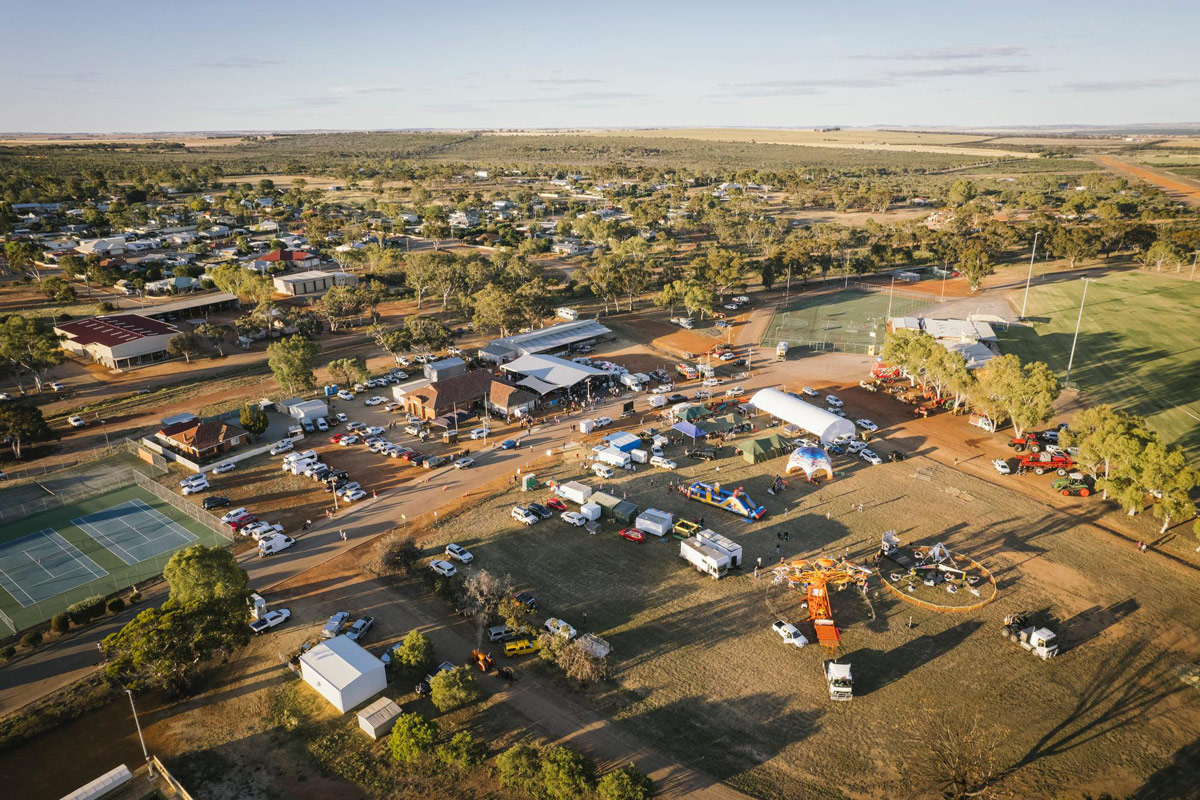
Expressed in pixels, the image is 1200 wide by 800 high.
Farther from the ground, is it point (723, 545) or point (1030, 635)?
point (723, 545)

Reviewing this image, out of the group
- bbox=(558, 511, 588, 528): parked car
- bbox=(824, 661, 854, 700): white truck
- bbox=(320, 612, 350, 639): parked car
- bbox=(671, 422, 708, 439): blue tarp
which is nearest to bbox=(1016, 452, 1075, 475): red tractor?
bbox=(671, 422, 708, 439): blue tarp

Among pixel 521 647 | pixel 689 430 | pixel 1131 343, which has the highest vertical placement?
pixel 1131 343

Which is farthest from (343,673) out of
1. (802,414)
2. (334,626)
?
(802,414)

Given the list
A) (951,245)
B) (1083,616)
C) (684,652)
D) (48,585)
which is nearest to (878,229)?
(951,245)

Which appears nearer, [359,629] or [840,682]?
[840,682]

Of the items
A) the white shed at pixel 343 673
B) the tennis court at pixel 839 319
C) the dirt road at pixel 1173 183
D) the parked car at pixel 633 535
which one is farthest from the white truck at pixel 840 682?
the dirt road at pixel 1173 183

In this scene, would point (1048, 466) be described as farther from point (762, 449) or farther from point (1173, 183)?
point (1173, 183)

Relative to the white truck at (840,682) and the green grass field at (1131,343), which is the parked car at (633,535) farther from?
the green grass field at (1131,343)
